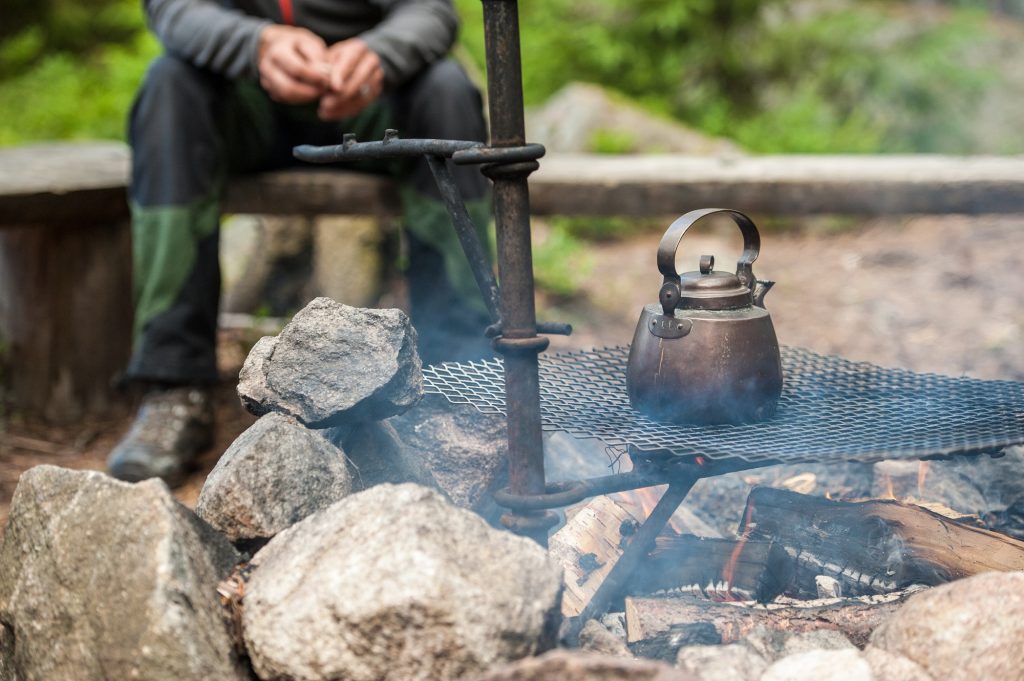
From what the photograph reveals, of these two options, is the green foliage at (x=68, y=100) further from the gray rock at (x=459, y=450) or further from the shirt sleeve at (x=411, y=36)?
the gray rock at (x=459, y=450)

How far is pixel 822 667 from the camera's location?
156 centimetres

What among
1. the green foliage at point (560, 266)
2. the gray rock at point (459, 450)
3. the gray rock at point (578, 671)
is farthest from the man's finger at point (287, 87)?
the green foliage at point (560, 266)

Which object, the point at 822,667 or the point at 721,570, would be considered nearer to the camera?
the point at 822,667

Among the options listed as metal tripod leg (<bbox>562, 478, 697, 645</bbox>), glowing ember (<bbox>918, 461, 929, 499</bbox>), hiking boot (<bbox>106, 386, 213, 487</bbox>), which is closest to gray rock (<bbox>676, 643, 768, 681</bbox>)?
metal tripod leg (<bbox>562, 478, 697, 645</bbox>)

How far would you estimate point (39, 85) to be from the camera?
289 inches

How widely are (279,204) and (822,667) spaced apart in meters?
2.69

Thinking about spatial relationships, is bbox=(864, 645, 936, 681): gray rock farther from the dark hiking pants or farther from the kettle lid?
the dark hiking pants

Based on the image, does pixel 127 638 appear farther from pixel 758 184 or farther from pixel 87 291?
→ pixel 758 184

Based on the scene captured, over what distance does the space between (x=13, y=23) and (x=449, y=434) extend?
8.02 m

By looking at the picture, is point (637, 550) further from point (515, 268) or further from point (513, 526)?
point (515, 268)

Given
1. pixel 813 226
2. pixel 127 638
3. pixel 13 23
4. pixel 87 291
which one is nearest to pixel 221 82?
pixel 87 291

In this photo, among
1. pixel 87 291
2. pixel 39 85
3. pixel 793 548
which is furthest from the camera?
pixel 39 85

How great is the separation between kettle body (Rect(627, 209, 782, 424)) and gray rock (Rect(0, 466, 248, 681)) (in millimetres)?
813

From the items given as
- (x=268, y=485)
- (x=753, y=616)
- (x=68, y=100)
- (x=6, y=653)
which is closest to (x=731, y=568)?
(x=753, y=616)
